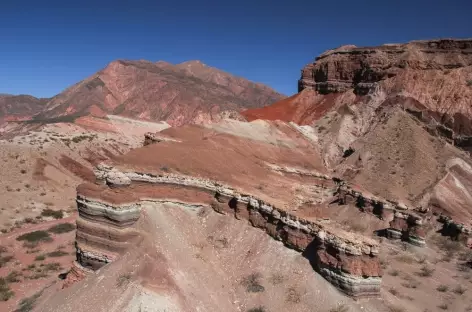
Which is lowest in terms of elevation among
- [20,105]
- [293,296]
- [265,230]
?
[293,296]

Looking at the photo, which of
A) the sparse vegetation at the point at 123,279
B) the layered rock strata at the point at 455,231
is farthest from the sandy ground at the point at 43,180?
the layered rock strata at the point at 455,231

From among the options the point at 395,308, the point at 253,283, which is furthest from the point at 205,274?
the point at 395,308

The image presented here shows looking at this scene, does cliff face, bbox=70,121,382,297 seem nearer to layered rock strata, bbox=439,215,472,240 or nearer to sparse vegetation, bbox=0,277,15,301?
sparse vegetation, bbox=0,277,15,301

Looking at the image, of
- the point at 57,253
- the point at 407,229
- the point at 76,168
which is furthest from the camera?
the point at 76,168

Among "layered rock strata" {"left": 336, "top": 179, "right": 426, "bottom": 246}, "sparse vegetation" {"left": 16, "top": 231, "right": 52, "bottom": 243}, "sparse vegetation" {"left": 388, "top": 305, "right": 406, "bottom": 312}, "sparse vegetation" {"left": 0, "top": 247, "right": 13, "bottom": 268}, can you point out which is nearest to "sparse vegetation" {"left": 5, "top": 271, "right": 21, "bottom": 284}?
"sparse vegetation" {"left": 0, "top": 247, "right": 13, "bottom": 268}

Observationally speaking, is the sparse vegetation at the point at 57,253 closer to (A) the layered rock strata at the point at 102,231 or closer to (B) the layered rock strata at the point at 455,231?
(A) the layered rock strata at the point at 102,231

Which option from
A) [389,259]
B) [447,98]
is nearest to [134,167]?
[389,259]

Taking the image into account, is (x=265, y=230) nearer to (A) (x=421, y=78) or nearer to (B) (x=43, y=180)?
(B) (x=43, y=180)
